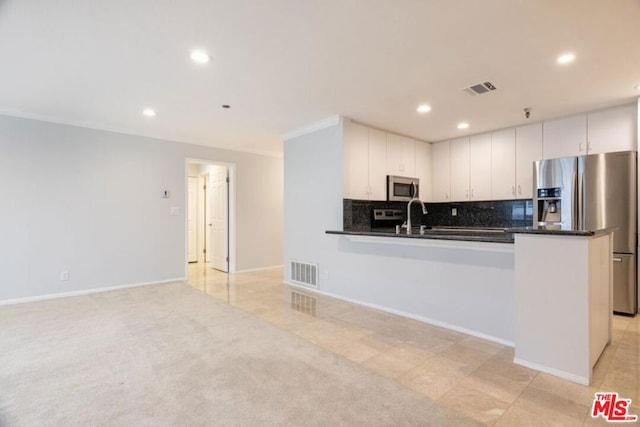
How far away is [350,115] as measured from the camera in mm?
4090

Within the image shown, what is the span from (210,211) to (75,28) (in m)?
4.82

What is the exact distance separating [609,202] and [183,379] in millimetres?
4593

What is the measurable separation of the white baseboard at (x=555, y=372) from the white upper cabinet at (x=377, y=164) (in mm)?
2641

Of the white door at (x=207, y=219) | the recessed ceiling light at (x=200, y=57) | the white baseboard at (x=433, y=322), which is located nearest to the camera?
the recessed ceiling light at (x=200, y=57)

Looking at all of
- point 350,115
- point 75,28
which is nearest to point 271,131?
point 350,115

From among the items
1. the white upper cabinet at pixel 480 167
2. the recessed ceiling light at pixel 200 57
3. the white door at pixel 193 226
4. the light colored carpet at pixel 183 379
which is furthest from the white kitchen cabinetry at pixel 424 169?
the white door at pixel 193 226

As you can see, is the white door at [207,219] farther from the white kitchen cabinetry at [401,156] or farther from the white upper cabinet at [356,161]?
the white kitchen cabinetry at [401,156]

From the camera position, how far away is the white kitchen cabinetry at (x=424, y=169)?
5307 millimetres

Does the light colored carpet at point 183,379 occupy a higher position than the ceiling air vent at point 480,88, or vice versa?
the ceiling air vent at point 480,88

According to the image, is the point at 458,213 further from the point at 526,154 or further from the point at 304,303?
the point at 304,303

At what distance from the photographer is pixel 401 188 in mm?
4926

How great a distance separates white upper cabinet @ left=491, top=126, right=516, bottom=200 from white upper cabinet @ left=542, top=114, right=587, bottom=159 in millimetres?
397

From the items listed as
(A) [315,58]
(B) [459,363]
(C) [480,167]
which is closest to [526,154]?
(C) [480,167]

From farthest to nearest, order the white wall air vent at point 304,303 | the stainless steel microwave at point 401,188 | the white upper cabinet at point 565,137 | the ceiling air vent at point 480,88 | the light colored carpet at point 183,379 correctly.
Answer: the stainless steel microwave at point 401,188, the white upper cabinet at point 565,137, the white wall air vent at point 304,303, the ceiling air vent at point 480,88, the light colored carpet at point 183,379
